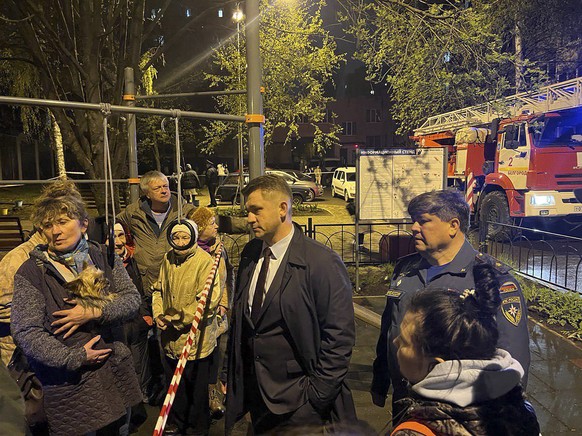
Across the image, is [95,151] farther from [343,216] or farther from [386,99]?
[386,99]

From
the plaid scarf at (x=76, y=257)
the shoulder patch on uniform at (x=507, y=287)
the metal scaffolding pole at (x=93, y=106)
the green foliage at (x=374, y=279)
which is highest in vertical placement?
the metal scaffolding pole at (x=93, y=106)

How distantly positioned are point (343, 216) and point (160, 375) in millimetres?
14418

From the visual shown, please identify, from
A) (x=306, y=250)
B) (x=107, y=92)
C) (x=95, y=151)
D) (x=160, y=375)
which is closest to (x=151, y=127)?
(x=107, y=92)

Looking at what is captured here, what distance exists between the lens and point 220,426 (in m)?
3.97

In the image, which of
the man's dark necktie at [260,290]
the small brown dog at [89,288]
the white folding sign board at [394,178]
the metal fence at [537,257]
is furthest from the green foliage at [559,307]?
the small brown dog at [89,288]

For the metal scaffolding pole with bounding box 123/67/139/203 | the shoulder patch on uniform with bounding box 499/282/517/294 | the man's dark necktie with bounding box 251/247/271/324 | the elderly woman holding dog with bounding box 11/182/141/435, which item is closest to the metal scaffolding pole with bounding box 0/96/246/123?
the elderly woman holding dog with bounding box 11/182/141/435

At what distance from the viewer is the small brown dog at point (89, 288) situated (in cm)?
260

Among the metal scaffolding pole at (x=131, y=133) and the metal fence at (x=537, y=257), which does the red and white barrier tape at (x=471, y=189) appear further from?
the metal scaffolding pole at (x=131, y=133)

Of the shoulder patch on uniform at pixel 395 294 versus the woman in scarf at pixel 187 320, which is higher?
the shoulder patch on uniform at pixel 395 294

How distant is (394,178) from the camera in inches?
283

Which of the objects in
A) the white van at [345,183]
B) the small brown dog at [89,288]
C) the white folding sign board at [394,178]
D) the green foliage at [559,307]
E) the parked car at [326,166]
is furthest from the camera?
the parked car at [326,166]

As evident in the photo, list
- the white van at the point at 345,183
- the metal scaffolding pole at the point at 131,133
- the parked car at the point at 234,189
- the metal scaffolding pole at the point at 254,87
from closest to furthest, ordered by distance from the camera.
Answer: the metal scaffolding pole at the point at 254,87
the metal scaffolding pole at the point at 131,133
the parked car at the point at 234,189
the white van at the point at 345,183

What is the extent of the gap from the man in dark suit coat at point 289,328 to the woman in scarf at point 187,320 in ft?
3.06

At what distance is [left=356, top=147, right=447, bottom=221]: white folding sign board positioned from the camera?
23.3 ft
